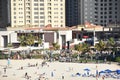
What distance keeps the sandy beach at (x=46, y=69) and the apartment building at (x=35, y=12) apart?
44.7 metres

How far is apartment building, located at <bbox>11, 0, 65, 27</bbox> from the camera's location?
13312 cm

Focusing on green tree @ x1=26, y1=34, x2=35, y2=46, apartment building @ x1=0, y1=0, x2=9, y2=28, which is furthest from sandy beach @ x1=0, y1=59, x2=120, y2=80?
apartment building @ x1=0, y1=0, x2=9, y2=28

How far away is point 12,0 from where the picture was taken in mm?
133250

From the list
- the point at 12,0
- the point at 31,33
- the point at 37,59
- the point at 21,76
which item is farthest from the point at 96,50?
the point at 12,0

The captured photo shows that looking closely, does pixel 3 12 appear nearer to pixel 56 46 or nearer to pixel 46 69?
pixel 56 46

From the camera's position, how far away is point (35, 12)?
133000 mm

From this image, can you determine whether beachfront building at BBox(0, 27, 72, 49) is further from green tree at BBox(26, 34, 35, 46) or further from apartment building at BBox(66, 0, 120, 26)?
apartment building at BBox(66, 0, 120, 26)

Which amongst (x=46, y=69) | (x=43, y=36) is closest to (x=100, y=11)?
(x=43, y=36)

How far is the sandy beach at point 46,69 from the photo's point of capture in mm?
69875

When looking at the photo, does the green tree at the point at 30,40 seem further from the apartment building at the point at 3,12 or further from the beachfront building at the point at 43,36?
the apartment building at the point at 3,12

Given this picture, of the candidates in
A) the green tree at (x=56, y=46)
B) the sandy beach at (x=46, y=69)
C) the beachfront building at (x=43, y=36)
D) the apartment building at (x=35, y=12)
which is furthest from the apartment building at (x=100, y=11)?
the sandy beach at (x=46, y=69)

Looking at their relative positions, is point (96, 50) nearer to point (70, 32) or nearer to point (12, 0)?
point (70, 32)

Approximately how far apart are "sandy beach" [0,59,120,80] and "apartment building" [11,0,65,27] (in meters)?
44.7

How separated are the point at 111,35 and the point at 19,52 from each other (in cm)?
3756
